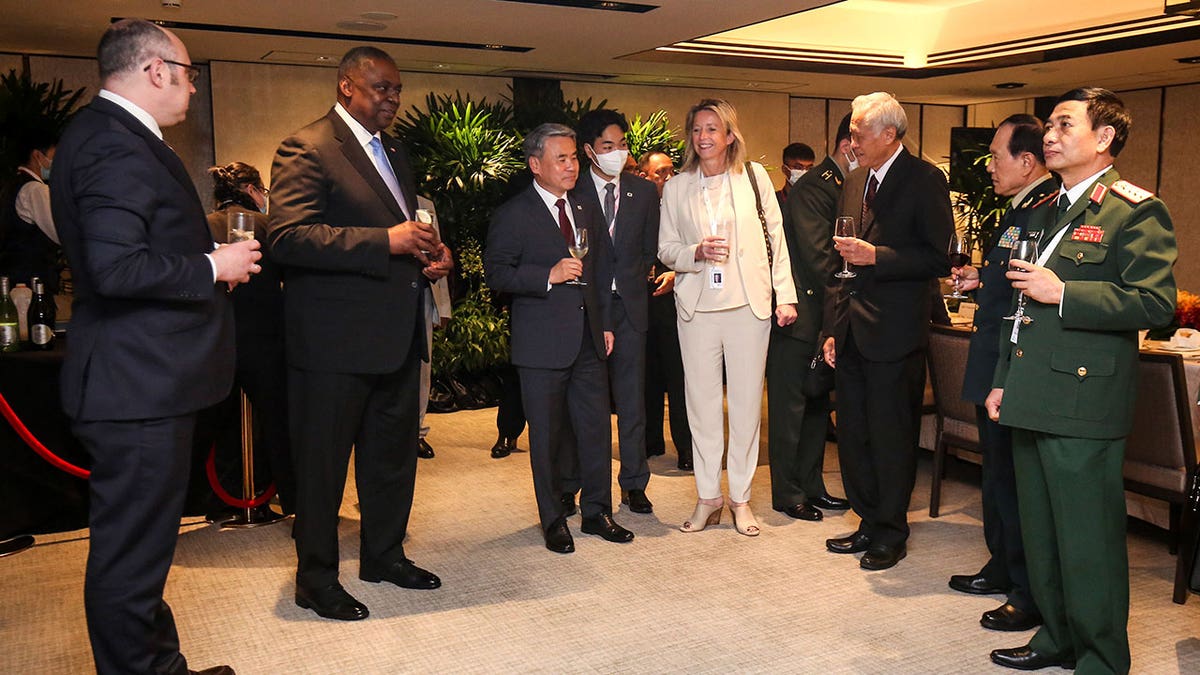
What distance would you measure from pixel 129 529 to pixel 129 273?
2.17ft

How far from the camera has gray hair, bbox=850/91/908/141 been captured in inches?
149

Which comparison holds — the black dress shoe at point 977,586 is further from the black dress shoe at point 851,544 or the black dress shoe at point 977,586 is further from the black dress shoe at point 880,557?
the black dress shoe at point 851,544

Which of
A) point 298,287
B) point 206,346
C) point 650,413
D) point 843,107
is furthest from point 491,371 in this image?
point 843,107

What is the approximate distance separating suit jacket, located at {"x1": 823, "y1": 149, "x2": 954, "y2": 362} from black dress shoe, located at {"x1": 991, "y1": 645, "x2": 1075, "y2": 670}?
117 cm

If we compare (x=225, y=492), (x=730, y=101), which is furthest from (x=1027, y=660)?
(x=730, y=101)

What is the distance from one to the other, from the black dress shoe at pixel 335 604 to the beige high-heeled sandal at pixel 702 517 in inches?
60.3

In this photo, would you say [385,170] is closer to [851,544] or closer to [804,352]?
[804,352]

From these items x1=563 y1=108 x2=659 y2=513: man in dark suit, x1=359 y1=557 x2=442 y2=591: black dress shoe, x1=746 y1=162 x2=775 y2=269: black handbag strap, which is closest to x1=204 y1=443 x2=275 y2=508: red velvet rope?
x1=359 y1=557 x2=442 y2=591: black dress shoe

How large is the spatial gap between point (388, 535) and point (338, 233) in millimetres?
1198

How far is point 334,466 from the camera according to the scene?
3494 millimetres

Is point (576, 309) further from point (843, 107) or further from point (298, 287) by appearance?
point (843, 107)

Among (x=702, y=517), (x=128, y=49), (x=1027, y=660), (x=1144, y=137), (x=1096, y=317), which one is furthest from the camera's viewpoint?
(x=1144, y=137)

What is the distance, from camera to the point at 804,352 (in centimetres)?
465

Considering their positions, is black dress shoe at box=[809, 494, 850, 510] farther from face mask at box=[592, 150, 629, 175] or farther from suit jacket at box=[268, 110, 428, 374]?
suit jacket at box=[268, 110, 428, 374]
